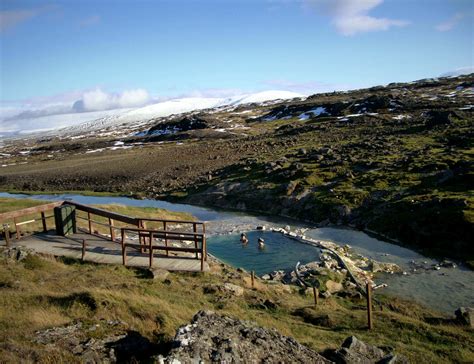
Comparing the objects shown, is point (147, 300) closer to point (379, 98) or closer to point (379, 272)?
point (379, 272)

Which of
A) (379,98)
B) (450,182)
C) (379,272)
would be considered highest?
(379,98)

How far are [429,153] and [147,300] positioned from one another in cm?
5488

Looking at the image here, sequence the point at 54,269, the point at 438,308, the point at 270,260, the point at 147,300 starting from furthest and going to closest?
the point at 270,260 → the point at 438,308 → the point at 54,269 → the point at 147,300

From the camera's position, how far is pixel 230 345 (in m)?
10.4

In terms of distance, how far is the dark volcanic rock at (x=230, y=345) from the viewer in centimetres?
987

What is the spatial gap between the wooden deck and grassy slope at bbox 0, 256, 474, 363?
84 centimetres

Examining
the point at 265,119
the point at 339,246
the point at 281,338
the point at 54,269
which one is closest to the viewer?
the point at 281,338

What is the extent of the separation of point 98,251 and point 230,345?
55.8 ft

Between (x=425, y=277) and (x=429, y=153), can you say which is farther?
(x=429, y=153)

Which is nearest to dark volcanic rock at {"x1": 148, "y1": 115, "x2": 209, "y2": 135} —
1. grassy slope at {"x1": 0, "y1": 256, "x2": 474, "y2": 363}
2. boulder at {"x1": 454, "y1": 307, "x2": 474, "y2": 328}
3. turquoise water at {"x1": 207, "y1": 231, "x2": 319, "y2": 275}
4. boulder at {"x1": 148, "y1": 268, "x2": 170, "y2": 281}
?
turquoise water at {"x1": 207, "y1": 231, "x2": 319, "y2": 275}

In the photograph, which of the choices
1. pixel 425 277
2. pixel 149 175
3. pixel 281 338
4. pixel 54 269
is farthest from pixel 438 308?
pixel 149 175

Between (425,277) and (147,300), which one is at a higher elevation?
(147,300)

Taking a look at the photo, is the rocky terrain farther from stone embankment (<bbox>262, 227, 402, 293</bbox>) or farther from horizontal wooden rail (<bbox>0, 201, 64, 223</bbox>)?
horizontal wooden rail (<bbox>0, 201, 64, 223</bbox>)

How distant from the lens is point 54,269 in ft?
71.7
